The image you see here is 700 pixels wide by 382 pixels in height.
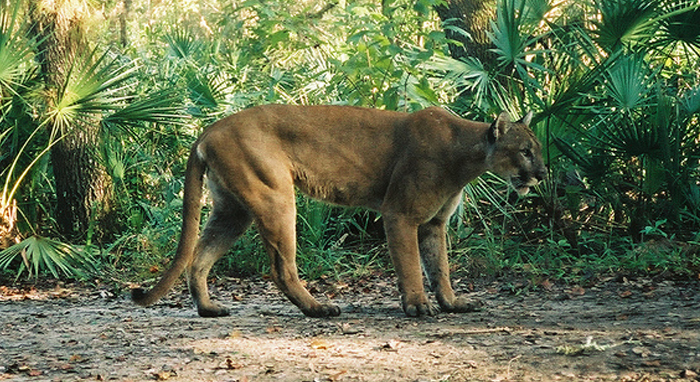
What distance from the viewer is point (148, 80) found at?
421 inches

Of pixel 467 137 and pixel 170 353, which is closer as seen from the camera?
pixel 170 353

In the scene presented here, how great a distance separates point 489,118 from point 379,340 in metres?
3.94

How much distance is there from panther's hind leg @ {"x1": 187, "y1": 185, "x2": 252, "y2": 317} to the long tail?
18cm

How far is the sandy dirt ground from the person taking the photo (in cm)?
423

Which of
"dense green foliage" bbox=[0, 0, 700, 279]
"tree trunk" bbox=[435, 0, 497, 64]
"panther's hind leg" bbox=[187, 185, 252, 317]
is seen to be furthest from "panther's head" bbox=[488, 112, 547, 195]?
"tree trunk" bbox=[435, 0, 497, 64]

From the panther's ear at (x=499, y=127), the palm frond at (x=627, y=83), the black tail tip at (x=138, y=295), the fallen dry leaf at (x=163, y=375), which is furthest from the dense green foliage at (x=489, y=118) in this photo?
the fallen dry leaf at (x=163, y=375)

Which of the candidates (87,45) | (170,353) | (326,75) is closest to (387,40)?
(326,75)

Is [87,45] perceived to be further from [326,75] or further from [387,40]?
[387,40]

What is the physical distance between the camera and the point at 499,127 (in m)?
6.13

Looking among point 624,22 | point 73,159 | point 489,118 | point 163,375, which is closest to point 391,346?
point 163,375

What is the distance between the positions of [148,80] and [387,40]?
3695mm

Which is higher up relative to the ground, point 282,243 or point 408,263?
point 282,243

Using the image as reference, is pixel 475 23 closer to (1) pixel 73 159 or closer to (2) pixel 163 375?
(1) pixel 73 159

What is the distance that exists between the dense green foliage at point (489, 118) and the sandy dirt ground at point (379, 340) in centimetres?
124
